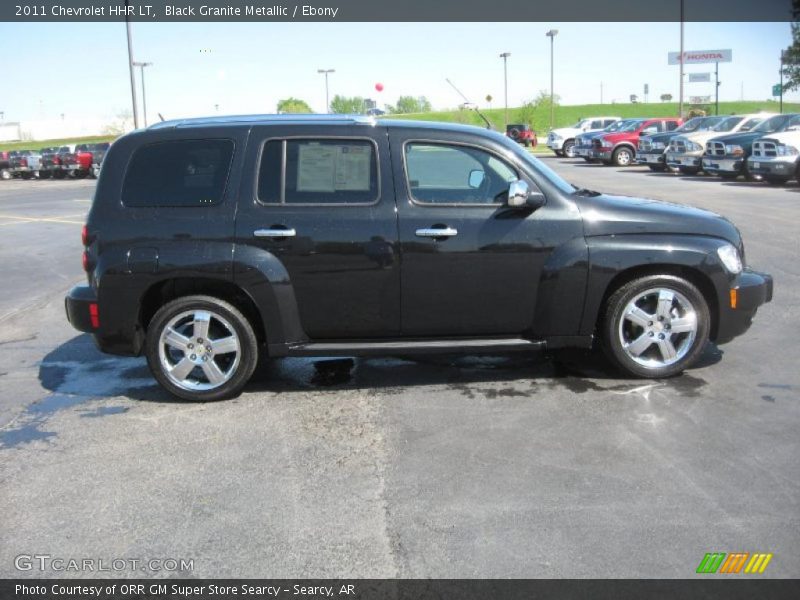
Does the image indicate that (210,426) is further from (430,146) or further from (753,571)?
(753,571)

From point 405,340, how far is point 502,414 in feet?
2.79

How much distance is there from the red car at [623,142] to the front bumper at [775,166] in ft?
41.9

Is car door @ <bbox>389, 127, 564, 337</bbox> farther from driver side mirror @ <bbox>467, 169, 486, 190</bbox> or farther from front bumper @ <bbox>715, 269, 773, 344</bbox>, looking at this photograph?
front bumper @ <bbox>715, 269, 773, 344</bbox>

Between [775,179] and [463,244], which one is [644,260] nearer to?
[463,244]

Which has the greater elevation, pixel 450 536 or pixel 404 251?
pixel 404 251

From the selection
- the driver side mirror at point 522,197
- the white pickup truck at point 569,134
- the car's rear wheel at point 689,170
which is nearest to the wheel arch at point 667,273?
the driver side mirror at point 522,197

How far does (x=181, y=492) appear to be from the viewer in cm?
407

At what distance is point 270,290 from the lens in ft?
17.5

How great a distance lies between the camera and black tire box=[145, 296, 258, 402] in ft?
17.7

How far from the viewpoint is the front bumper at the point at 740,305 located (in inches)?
221

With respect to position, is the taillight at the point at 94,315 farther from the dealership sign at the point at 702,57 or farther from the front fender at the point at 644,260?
the dealership sign at the point at 702,57

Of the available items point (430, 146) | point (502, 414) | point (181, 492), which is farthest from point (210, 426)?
point (430, 146)

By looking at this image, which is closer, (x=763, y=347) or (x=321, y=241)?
(x=321, y=241)

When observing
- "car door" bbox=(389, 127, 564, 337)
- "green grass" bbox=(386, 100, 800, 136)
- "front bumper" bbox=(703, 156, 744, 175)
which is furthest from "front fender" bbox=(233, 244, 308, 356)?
"green grass" bbox=(386, 100, 800, 136)
